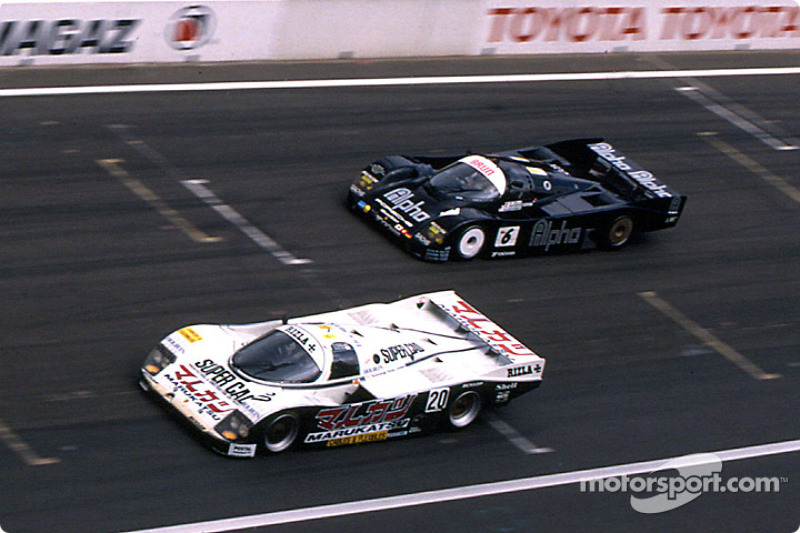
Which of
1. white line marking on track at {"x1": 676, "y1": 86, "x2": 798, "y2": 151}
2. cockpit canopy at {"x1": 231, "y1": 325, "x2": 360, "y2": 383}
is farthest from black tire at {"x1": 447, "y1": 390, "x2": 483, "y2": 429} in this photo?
white line marking on track at {"x1": 676, "y1": 86, "x2": 798, "y2": 151}

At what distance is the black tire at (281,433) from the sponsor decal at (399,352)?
1.24 metres

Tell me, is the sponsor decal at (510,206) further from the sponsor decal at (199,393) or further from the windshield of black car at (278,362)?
the sponsor decal at (199,393)

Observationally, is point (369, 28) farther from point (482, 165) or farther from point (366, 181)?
point (482, 165)

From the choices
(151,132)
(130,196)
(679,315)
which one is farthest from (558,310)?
(151,132)

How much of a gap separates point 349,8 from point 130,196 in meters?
7.43

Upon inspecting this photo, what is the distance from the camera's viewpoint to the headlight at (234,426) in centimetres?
1212

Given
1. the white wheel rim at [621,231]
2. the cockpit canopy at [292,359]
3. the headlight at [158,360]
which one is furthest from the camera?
the white wheel rim at [621,231]

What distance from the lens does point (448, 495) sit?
12477mm

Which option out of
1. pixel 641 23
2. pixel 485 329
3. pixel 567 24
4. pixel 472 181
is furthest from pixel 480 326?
pixel 641 23

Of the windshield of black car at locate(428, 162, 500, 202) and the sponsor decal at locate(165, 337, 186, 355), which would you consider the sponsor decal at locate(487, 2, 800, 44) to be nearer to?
the windshield of black car at locate(428, 162, 500, 202)

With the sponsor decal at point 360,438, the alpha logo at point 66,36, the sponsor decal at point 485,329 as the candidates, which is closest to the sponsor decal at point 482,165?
the sponsor decal at point 485,329

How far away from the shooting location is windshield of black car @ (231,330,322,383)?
1262 centimetres

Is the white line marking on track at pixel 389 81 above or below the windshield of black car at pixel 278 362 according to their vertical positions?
below

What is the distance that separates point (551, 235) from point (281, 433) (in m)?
6.73
